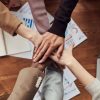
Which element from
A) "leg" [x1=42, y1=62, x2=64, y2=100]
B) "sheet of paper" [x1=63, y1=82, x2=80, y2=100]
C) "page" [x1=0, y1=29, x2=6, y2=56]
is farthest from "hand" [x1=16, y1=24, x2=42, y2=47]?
"sheet of paper" [x1=63, y1=82, x2=80, y2=100]

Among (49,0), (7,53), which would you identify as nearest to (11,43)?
(7,53)

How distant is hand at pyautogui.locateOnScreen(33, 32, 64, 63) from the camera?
0.98 m

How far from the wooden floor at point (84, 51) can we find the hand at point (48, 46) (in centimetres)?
59

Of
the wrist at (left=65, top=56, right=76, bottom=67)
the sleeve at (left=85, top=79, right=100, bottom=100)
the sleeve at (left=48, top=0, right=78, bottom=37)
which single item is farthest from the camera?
the sleeve at (left=48, top=0, right=78, bottom=37)

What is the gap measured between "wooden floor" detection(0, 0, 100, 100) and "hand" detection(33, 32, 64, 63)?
587mm

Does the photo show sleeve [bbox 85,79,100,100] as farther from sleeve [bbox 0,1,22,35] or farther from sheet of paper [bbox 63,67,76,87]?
sheet of paper [bbox 63,67,76,87]

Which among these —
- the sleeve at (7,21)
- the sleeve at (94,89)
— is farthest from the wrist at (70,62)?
the sleeve at (7,21)

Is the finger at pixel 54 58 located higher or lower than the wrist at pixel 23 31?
lower

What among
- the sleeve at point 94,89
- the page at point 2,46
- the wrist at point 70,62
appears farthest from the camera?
the page at point 2,46

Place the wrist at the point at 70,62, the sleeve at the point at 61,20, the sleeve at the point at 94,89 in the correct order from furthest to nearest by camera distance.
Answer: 1. the sleeve at the point at 61,20
2. the wrist at the point at 70,62
3. the sleeve at the point at 94,89

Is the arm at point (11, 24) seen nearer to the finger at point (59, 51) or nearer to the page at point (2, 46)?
the finger at point (59, 51)

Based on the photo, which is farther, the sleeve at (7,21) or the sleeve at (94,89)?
the sleeve at (7,21)

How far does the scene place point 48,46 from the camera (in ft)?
3.28

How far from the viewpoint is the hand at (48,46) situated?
0.98 m
